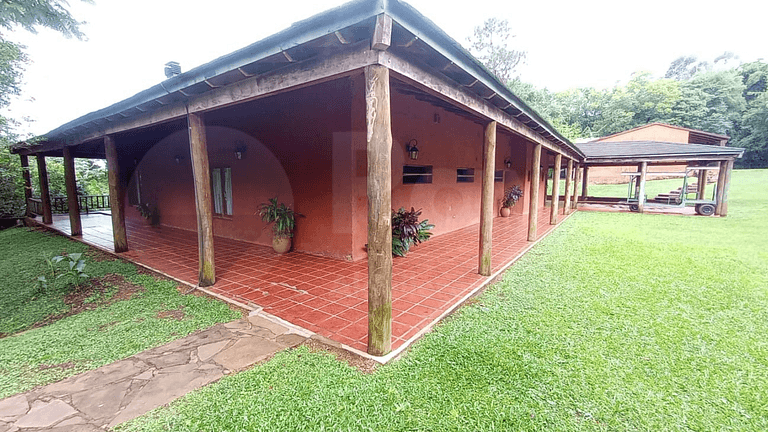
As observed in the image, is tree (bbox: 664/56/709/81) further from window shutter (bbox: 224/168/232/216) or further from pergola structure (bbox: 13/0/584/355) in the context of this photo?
window shutter (bbox: 224/168/232/216)

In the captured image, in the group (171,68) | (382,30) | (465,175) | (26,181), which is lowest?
(26,181)

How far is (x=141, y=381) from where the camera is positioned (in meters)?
2.39

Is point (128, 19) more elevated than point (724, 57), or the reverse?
point (724, 57)

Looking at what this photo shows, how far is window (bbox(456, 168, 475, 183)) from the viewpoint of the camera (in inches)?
336

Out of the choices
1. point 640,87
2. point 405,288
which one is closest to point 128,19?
point 405,288

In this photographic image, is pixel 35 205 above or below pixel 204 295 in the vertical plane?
above

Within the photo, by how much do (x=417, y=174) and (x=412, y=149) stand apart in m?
0.66

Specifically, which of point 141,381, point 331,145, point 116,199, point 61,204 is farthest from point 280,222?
point 61,204

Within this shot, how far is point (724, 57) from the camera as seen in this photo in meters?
46.6

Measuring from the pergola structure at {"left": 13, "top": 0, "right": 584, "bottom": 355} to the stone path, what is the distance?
3.70 ft

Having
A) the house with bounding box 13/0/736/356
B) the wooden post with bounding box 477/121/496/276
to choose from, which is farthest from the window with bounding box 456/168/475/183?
the wooden post with bounding box 477/121/496/276

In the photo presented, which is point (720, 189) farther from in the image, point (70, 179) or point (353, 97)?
point (70, 179)

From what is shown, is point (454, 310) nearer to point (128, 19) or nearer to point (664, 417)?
point (664, 417)

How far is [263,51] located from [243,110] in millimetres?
3556
